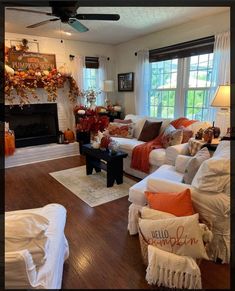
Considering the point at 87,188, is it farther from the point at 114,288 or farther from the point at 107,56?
the point at 107,56

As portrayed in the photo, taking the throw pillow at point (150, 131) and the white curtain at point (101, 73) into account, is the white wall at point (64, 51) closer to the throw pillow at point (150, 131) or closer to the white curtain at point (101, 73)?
the white curtain at point (101, 73)

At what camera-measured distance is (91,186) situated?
2.50 meters

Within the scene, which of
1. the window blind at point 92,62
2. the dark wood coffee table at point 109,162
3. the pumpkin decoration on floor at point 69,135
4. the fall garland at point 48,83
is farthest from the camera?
the window blind at point 92,62

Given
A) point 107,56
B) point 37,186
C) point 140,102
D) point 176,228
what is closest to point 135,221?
point 176,228

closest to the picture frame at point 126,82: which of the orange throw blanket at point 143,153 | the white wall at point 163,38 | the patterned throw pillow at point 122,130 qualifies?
the white wall at point 163,38

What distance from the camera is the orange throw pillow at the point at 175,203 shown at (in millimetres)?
1290

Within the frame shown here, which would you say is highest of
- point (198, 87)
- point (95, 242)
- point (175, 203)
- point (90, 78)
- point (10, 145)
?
point (90, 78)

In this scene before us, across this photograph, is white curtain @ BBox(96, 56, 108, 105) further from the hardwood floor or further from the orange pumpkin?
the hardwood floor

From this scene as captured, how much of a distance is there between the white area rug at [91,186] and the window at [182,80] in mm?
1537

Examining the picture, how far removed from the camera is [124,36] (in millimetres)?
3734

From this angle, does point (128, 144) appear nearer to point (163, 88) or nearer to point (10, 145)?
point (163, 88)

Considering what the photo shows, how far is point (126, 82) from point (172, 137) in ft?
6.88

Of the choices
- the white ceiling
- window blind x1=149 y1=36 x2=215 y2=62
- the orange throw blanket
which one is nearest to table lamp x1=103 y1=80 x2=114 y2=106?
the white ceiling

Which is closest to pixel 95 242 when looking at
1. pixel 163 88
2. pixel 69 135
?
pixel 69 135
